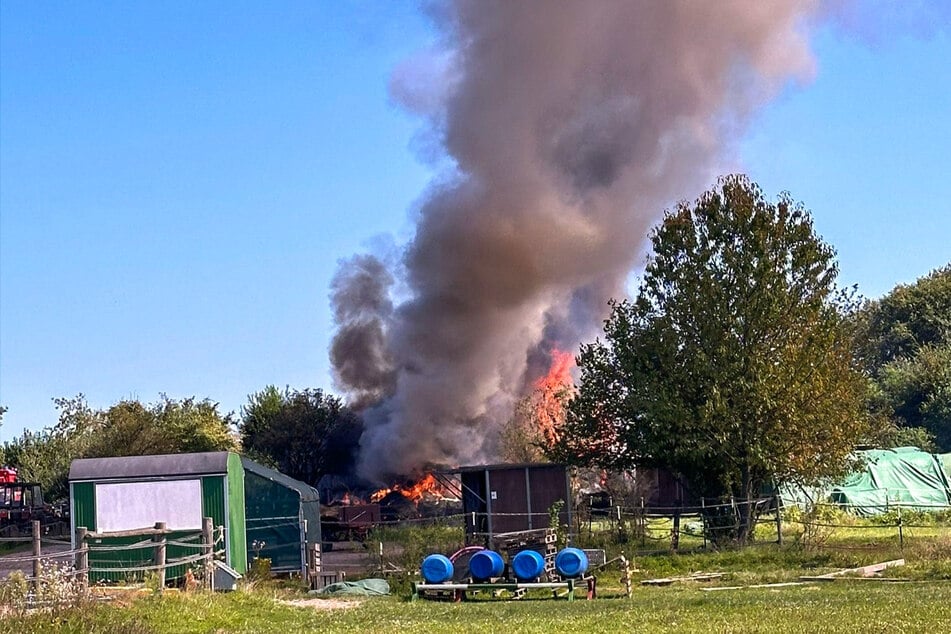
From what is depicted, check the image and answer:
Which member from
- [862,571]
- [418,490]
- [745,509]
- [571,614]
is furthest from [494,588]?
[418,490]

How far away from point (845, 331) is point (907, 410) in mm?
39897

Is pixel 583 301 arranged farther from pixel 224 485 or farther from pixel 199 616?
pixel 199 616

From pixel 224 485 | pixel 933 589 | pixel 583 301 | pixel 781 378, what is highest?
pixel 583 301

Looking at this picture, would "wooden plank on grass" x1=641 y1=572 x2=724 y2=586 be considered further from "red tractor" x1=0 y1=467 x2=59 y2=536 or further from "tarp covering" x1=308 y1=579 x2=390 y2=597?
"red tractor" x1=0 y1=467 x2=59 y2=536

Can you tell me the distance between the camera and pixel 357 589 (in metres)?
24.3

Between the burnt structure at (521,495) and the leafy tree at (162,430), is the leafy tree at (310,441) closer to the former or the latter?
the leafy tree at (162,430)

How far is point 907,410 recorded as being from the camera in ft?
230

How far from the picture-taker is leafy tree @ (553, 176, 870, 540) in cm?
3153

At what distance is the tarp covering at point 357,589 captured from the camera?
78.5 feet

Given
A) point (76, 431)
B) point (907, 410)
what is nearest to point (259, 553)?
point (76, 431)

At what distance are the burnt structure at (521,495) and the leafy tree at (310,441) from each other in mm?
18745

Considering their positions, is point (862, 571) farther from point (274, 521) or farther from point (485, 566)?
point (274, 521)

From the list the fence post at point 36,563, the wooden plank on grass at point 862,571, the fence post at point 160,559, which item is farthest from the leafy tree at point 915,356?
the fence post at point 36,563

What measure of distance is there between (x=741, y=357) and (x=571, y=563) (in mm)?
11081
